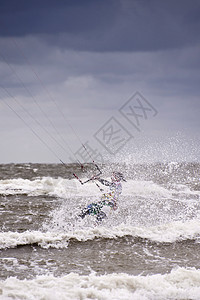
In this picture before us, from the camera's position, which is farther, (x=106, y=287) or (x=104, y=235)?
(x=104, y=235)

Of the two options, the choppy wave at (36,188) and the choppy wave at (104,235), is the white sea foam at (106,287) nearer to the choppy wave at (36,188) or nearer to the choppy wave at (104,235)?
the choppy wave at (104,235)

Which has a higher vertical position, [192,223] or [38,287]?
[192,223]

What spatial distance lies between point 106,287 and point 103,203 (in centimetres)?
602

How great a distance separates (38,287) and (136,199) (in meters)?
13.9

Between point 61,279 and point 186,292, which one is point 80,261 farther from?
point 186,292

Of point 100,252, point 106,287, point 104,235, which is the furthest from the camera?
point 104,235

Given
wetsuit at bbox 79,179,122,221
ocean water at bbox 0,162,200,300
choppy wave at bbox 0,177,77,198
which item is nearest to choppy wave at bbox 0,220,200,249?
ocean water at bbox 0,162,200,300

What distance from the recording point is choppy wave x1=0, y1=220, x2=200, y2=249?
33.4 ft

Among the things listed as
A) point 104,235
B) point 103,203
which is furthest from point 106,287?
point 103,203

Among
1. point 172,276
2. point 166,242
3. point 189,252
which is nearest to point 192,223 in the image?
point 166,242

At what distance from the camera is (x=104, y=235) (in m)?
11.2

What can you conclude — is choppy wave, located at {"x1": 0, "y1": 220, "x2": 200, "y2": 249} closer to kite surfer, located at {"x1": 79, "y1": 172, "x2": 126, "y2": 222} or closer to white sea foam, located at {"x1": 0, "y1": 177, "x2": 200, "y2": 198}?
kite surfer, located at {"x1": 79, "y1": 172, "x2": 126, "y2": 222}

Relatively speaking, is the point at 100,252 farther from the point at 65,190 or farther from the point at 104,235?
the point at 65,190

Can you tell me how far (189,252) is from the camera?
9.83m
